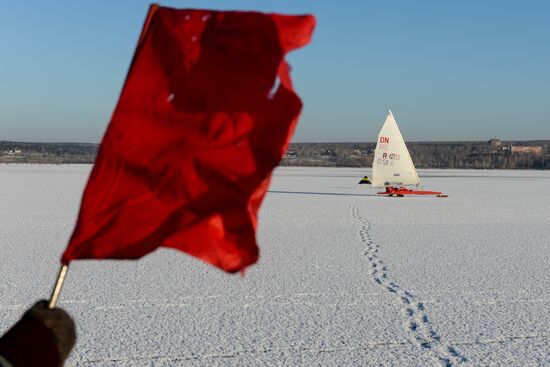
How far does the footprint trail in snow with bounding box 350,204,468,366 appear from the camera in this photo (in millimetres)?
4141

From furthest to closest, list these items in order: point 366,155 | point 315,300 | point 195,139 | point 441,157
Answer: point 366,155 → point 441,157 → point 315,300 → point 195,139

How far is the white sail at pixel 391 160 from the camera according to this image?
20.0m

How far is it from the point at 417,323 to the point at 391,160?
15.6 meters

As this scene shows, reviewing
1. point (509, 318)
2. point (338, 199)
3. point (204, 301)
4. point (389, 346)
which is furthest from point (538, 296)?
point (338, 199)

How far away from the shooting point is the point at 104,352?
4215mm

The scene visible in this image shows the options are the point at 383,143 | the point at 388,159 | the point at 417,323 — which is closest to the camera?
the point at 417,323

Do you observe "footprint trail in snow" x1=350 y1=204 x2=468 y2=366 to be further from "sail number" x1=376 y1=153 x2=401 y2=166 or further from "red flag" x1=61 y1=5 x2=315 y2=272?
"sail number" x1=376 y1=153 x2=401 y2=166

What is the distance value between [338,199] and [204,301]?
13.7 m

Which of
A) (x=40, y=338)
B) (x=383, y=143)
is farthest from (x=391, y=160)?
(x=40, y=338)

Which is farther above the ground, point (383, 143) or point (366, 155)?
point (383, 143)

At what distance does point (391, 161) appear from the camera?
2022 cm

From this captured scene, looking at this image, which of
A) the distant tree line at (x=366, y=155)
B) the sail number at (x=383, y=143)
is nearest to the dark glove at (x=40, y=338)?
the sail number at (x=383, y=143)

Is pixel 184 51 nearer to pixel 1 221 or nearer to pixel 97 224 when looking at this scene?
pixel 97 224

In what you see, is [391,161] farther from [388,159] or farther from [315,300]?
[315,300]
